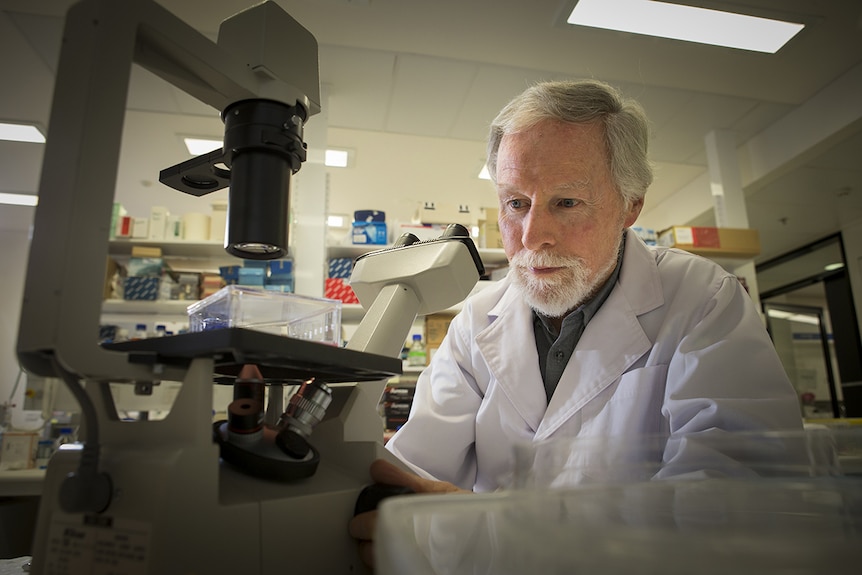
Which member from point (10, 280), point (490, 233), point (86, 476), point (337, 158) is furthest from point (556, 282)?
point (10, 280)

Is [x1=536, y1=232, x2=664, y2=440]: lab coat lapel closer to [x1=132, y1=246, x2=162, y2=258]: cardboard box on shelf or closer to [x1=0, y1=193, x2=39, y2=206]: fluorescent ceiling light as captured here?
[x1=132, y1=246, x2=162, y2=258]: cardboard box on shelf

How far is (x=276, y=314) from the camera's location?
→ 39.0 inches

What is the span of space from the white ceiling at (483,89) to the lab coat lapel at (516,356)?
1.89 m

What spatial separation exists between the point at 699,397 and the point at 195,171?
81 centimetres

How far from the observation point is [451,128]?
11.7ft

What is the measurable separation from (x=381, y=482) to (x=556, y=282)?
0.65 metres

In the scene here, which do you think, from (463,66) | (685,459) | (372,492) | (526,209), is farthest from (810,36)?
(372,492)

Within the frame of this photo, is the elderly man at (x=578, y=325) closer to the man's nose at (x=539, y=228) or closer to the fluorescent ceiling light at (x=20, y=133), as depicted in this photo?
the man's nose at (x=539, y=228)

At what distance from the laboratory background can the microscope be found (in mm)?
1868

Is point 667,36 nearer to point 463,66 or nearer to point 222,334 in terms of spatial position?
point 463,66

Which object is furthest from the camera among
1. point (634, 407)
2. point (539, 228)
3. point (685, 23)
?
point (685, 23)

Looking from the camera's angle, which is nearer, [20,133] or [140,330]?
[140,330]

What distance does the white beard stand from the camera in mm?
1035

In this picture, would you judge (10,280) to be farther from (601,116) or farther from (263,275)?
(601,116)
